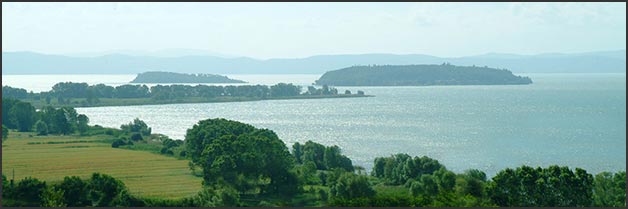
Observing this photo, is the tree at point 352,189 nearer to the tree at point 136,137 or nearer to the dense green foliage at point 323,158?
the dense green foliage at point 323,158

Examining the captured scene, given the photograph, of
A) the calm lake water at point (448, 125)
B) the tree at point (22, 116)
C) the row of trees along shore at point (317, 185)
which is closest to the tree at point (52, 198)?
the row of trees along shore at point (317, 185)

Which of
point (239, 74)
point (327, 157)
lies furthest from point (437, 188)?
point (239, 74)

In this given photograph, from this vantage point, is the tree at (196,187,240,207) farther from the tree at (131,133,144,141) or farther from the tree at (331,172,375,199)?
the tree at (131,133,144,141)

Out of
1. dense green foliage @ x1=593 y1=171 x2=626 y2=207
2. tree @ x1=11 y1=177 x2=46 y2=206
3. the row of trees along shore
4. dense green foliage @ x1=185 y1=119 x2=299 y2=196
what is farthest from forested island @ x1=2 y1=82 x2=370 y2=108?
dense green foliage @ x1=593 y1=171 x2=626 y2=207

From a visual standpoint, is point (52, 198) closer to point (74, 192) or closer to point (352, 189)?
point (74, 192)

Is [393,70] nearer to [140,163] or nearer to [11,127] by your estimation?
[11,127]
